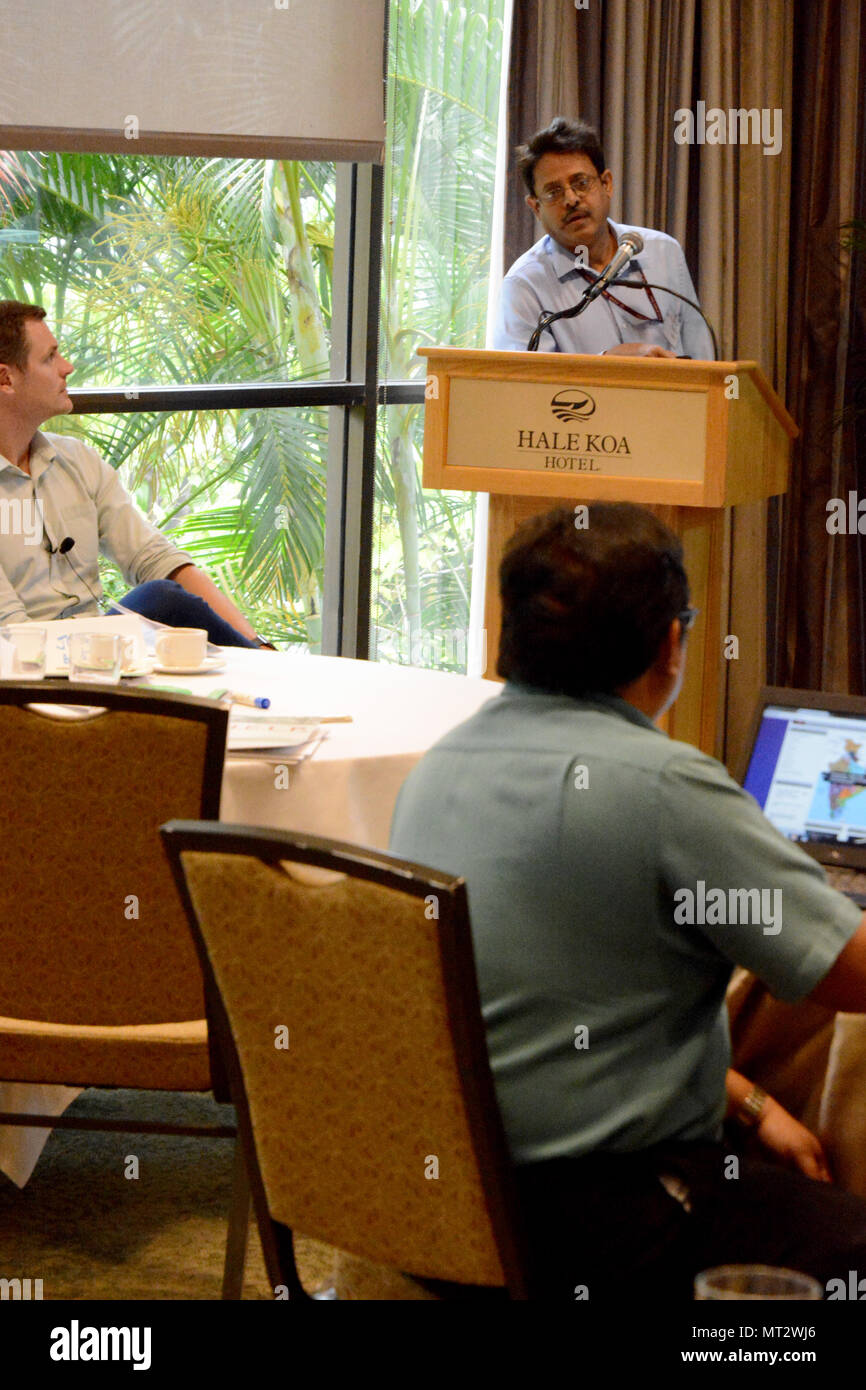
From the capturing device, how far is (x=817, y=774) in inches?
91.6

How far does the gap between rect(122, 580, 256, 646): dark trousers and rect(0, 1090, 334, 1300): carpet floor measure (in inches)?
42.0

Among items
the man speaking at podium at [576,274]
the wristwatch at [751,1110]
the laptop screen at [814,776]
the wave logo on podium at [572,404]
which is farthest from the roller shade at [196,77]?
the wristwatch at [751,1110]

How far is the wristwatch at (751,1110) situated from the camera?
65.3 inches

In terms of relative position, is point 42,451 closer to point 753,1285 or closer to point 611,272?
point 611,272

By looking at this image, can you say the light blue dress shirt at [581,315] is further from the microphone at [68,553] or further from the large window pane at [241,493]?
the microphone at [68,553]

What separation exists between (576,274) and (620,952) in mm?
3106

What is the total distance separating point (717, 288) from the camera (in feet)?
16.6

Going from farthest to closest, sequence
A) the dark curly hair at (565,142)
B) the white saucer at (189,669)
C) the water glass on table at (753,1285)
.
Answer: the dark curly hair at (565,142) < the white saucer at (189,669) < the water glass on table at (753,1285)

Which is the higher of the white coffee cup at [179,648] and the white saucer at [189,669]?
the white coffee cup at [179,648]

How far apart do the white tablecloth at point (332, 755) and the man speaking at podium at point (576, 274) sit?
1.46m

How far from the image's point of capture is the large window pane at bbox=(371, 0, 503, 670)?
15.7 feet

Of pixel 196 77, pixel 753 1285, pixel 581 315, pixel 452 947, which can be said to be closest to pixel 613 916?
pixel 452 947
